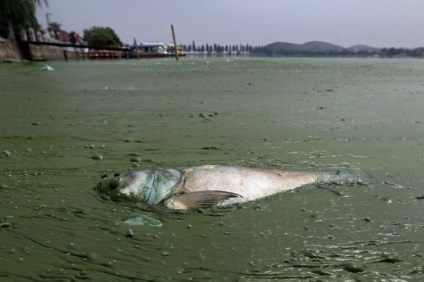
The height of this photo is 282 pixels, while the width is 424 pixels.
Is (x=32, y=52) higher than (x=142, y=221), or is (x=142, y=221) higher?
(x=142, y=221)

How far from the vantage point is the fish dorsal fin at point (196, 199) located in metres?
2.67

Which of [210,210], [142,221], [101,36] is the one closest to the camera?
[142,221]

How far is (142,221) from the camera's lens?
8.00ft

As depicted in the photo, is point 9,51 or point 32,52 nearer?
point 9,51

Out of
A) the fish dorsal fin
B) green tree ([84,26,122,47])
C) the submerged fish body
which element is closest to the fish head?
the submerged fish body

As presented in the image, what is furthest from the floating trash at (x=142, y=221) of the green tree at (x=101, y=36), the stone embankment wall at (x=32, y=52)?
the green tree at (x=101, y=36)

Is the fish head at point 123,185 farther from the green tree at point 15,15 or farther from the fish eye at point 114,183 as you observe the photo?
the green tree at point 15,15

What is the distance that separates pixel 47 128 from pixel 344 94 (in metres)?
6.74

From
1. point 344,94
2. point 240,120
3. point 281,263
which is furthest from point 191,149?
point 344,94

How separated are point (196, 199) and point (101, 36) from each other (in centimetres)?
6188

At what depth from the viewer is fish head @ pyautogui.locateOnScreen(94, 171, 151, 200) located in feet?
9.12

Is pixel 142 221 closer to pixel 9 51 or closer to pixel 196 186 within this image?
pixel 196 186

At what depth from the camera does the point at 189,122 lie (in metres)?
5.64

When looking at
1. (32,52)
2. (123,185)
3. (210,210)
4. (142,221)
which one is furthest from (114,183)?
(32,52)
